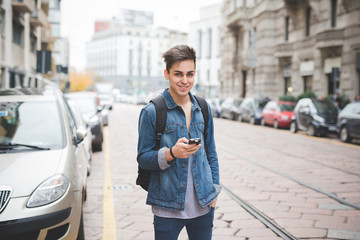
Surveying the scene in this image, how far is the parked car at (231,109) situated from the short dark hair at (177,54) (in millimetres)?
23339

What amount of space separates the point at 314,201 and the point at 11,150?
164 inches

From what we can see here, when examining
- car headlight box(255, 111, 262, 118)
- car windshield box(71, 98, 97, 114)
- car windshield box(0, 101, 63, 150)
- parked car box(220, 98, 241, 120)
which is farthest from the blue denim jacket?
parked car box(220, 98, 241, 120)

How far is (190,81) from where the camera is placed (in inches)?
102

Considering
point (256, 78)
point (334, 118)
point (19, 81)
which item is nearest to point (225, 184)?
point (334, 118)

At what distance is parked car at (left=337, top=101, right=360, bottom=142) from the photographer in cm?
1320

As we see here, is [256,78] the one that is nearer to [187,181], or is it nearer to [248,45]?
[248,45]

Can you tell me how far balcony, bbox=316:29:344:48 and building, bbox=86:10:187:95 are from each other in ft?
342

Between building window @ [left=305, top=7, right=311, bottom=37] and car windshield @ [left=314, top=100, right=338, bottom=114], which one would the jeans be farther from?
building window @ [left=305, top=7, right=311, bottom=37]

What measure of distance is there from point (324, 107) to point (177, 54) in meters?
15.1

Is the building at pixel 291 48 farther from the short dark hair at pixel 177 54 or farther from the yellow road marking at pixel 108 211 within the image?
the short dark hair at pixel 177 54

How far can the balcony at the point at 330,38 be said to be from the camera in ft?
74.3

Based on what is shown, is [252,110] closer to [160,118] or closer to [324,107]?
[324,107]

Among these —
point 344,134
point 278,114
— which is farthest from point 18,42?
point 344,134

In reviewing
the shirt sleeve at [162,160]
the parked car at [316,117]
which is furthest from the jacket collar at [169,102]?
the parked car at [316,117]
